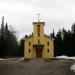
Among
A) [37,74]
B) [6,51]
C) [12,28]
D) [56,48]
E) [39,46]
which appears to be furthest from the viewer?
[12,28]

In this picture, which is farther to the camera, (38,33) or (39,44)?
(38,33)

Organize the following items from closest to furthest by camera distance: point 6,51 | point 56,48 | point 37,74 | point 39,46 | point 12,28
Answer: point 37,74 < point 39,46 < point 6,51 < point 56,48 < point 12,28

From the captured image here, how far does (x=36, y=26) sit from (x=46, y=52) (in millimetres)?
5955

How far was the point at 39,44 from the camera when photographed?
2285 inches

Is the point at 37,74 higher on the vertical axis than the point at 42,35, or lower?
lower

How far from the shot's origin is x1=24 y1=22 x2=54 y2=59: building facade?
5831 centimetres

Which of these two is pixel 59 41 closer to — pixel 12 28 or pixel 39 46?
pixel 12 28

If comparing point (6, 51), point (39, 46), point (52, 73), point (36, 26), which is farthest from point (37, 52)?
point (52, 73)

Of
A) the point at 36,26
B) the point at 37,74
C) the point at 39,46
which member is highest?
the point at 36,26

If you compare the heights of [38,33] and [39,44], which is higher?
[38,33]

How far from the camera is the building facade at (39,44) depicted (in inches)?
2296

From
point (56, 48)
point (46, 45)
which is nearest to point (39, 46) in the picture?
point (46, 45)

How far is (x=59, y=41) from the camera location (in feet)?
311

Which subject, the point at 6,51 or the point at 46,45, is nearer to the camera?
the point at 46,45
